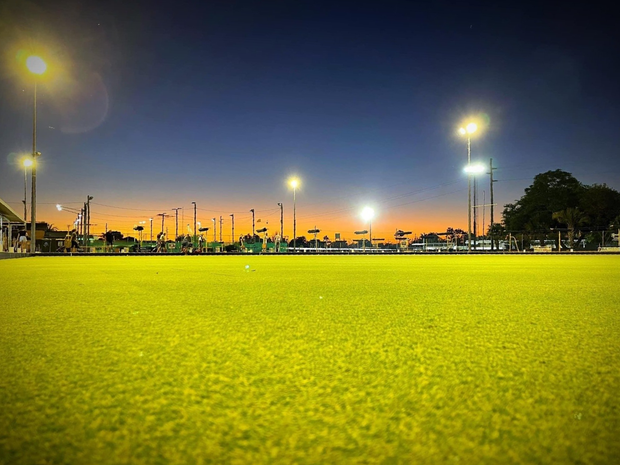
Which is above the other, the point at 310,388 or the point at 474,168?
the point at 474,168

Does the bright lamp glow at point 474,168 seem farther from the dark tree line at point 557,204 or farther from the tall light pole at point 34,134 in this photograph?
the tall light pole at point 34,134

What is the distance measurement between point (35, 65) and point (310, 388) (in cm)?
2932

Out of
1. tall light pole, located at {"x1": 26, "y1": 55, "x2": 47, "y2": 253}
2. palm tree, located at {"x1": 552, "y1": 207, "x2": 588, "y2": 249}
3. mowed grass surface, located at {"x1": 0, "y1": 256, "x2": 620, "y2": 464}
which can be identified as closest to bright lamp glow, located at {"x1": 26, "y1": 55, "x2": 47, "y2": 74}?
tall light pole, located at {"x1": 26, "y1": 55, "x2": 47, "y2": 253}

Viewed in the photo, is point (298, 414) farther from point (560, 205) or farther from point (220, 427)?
point (560, 205)

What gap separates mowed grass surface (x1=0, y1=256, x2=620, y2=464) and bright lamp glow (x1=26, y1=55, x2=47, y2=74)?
25.9 metres

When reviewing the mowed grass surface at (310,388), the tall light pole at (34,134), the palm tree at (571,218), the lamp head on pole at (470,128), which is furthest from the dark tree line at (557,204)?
the mowed grass surface at (310,388)

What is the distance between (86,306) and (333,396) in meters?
3.94

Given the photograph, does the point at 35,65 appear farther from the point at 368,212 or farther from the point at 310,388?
the point at 368,212

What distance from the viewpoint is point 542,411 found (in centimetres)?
170

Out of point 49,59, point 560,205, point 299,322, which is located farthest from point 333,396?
point 560,205

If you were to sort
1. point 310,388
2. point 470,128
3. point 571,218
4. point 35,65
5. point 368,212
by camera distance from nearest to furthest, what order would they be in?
point 310,388
point 35,65
point 470,128
point 571,218
point 368,212

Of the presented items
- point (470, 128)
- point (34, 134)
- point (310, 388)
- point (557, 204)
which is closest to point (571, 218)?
point (557, 204)

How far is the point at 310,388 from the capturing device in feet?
6.46

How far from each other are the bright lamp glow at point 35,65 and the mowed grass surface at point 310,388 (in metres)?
25.9
